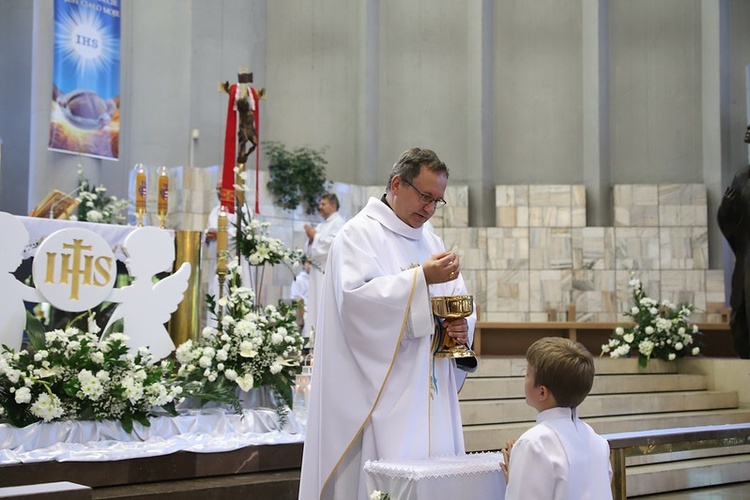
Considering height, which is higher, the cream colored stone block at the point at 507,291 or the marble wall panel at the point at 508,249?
the marble wall panel at the point at 508,249

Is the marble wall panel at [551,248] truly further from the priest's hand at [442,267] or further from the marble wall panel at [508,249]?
the priest's hand at [442,267]

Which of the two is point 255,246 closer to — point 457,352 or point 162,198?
point 162,198

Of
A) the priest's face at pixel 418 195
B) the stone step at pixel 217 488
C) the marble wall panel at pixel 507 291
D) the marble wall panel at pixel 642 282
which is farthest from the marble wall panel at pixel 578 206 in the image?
the priest's face at pixel 418 195

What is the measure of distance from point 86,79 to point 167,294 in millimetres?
7723

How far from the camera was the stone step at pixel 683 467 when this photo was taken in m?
3.62

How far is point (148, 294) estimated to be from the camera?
5867 millimetres

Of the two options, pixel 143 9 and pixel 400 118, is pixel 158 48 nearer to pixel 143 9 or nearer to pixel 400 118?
pixel 143 9

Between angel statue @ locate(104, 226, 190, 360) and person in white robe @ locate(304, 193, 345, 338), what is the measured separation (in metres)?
4.83

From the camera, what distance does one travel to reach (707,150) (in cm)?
1444

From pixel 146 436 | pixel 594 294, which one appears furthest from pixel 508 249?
pixel 146 436

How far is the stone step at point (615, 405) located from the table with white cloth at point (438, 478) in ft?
15.1

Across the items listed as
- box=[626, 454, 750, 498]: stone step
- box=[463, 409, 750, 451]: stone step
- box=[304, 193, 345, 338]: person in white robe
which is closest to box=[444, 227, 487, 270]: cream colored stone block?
box=[304, 193, 345, 338]: person in white robe

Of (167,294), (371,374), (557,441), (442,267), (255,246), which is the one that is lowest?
(557,441)

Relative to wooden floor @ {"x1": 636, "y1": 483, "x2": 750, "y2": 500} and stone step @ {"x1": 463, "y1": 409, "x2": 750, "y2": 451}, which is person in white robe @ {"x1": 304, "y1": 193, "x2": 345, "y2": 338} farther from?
wooden floor @ {"x1": 636, "y1": 483, "x2": 750, "y2": 500}
